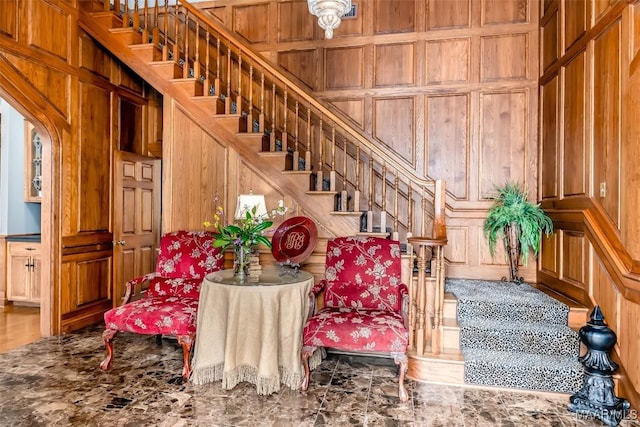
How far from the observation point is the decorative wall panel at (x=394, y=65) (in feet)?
16.8

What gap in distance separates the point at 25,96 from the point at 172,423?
3.40 meters

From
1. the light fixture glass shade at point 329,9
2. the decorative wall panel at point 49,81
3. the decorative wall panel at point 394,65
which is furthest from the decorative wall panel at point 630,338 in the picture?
the decorative wall panel at point 49,81

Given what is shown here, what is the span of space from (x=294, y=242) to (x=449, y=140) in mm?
2528

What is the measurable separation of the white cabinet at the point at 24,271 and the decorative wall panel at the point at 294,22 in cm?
429

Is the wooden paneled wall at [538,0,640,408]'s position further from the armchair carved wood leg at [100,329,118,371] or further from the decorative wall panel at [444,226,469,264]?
the armchair carved wood leg at [100,329,118,371]

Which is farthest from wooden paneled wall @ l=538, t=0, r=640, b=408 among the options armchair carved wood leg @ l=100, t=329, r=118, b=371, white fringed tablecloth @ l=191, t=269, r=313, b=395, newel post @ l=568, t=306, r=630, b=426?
armchair carved wood leg @ l=100, t=329, r=118, b=371

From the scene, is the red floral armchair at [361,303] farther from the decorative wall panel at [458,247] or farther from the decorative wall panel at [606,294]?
the decorative wall panel at [458,247]

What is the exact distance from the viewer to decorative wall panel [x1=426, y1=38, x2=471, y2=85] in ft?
16.2

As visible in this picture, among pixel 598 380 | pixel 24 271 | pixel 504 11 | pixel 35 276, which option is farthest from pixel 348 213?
pixel 24 271

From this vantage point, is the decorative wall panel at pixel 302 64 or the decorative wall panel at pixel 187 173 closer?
the decorative wall panel at pixel 187 173

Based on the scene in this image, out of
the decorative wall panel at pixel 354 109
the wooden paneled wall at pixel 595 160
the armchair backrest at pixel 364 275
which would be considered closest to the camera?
the wooden paneled wall at pixel 595 160

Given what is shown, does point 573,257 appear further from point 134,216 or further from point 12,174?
point 12,174

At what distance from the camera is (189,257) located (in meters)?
3.87

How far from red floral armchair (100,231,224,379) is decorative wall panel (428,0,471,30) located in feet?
12.3
